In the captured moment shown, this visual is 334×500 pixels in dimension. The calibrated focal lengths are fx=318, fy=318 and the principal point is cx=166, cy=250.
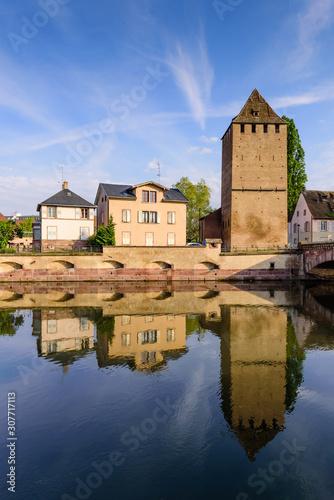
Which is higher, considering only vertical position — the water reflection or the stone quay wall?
the stone quay wall

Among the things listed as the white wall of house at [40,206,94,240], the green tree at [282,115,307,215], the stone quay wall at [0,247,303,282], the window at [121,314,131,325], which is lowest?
the window at [121,314,131,325]

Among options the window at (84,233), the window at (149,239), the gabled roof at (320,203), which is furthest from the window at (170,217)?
the gabled roof at (320,203)

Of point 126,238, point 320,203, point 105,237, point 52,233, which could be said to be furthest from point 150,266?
point 320,203

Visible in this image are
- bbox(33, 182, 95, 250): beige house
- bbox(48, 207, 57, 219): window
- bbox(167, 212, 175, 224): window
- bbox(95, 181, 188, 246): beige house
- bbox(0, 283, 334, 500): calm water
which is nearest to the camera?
bbox(0, 283, 334, 500): calm water

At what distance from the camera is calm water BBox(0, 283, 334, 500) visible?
6066 millimetres

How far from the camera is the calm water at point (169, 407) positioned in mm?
6066

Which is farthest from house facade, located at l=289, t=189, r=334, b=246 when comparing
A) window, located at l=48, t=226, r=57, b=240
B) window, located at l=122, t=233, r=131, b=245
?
window, located at l=48, t=226, r=57, b=240

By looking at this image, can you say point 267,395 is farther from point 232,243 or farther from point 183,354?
point 232,243

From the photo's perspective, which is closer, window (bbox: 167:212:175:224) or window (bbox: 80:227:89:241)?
window (bbox: 80:227:89:241)

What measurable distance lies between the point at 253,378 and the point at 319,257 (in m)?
26.3

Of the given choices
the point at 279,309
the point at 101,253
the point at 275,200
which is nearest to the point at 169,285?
the point at 101,253

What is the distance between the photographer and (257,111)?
1599 inches

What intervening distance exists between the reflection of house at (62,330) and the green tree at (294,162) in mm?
38503

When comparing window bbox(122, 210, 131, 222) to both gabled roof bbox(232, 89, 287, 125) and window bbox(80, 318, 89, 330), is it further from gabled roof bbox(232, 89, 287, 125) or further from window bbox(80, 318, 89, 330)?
window bbox(80, 318, 89, 330)
